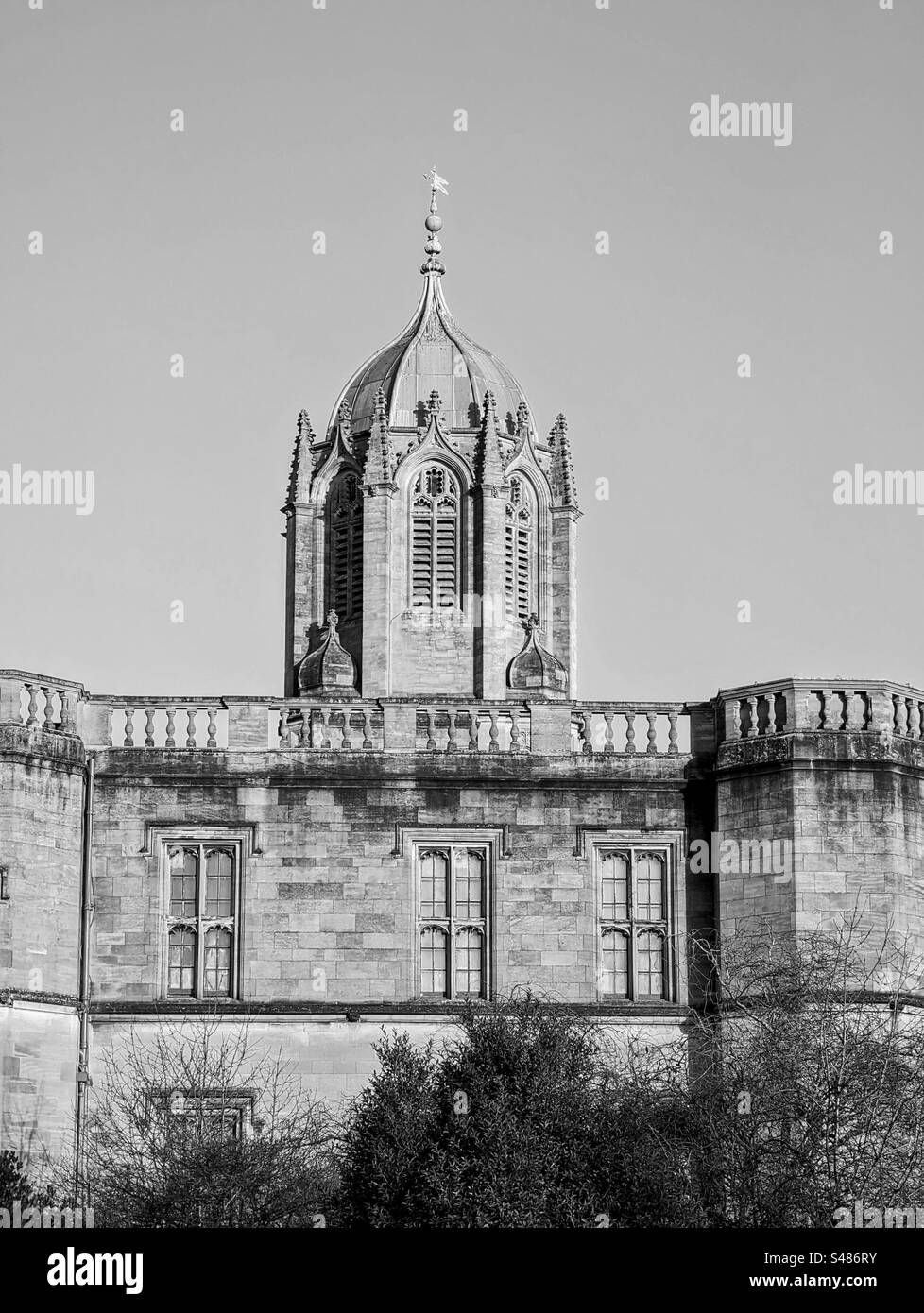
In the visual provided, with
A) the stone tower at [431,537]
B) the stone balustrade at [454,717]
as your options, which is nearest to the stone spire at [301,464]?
the stone tower at [431,537]

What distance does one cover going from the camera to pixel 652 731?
3816 centimetres

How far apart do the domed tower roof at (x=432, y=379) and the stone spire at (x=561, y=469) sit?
1077mm

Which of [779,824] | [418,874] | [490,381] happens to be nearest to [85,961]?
[418,874]

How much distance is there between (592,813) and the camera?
37.6 meters

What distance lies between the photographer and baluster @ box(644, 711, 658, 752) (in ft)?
125

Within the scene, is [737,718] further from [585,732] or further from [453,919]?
[453,919]

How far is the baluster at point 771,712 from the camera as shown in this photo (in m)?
37.2

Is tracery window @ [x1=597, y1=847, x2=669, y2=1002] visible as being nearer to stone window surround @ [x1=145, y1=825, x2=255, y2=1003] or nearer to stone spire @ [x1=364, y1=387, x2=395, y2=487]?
stone window surround @ [x1=145, y1=825, x2=255, y2=1003]

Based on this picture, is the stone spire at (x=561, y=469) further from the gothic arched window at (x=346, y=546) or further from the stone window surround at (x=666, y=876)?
the stone window surround at (x=666, y=876)

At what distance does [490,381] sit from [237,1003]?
28.0m

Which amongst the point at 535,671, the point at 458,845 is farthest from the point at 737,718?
the point at 535,671
